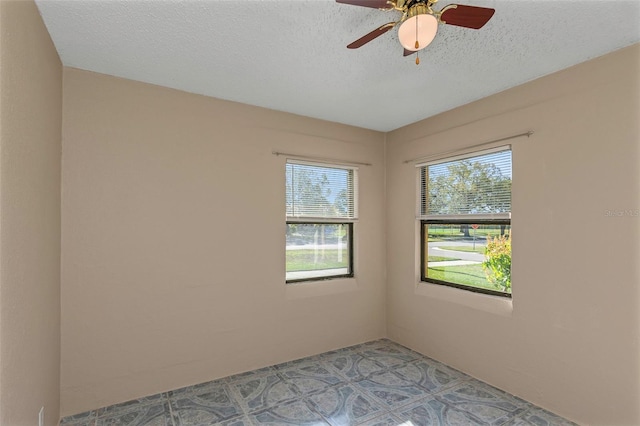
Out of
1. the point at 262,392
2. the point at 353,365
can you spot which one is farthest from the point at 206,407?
the point at 353,365

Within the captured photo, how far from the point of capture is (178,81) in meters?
2.61

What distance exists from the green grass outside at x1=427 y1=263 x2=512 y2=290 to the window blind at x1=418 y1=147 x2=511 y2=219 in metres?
0.53

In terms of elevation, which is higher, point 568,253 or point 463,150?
→ point 463,150

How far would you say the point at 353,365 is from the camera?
3.21m

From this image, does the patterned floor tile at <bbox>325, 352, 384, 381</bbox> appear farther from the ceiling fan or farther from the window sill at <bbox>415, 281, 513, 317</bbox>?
the ceiling fan

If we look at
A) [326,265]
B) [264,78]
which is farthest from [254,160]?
[326,265]

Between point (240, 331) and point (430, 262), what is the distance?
83.2 inches

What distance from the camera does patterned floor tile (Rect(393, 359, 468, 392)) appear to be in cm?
284

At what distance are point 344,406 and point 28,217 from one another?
236cm

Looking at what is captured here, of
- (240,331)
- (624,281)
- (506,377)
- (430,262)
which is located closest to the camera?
(624,281)

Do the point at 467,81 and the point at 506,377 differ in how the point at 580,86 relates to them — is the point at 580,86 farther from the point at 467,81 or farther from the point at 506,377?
the point at 506,377

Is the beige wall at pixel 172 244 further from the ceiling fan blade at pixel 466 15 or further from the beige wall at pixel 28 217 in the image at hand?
the ceiling fan blade at pixel 466 15

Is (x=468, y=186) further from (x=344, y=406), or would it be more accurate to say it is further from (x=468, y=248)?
(x=344, y=406)

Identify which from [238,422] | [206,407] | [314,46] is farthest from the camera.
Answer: [206,407]
